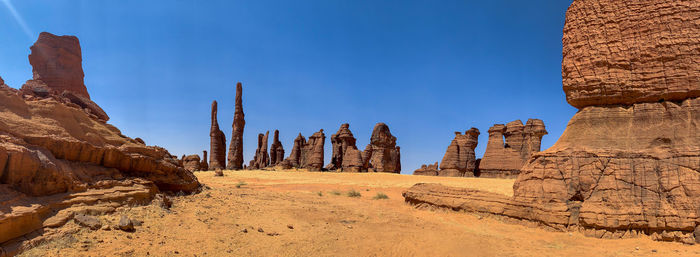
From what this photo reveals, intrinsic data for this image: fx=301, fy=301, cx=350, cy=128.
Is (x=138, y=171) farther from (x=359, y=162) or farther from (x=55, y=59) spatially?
(x=359, y=162)

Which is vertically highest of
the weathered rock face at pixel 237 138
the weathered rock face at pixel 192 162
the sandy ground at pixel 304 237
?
the weathered rock face at pixel 237 138

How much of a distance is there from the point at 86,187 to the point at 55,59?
2071 cm

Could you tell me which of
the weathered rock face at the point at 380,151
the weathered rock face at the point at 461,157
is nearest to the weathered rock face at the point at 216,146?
the weathered rock face at the point at 380,151

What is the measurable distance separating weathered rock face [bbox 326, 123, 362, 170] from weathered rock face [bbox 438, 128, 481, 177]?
46.0ft

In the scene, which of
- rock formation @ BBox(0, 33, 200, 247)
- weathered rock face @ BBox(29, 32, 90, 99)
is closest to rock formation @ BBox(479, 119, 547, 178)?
rock formation @ BBox(0, 33, 200, 247)

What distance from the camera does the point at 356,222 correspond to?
8742 millimetres

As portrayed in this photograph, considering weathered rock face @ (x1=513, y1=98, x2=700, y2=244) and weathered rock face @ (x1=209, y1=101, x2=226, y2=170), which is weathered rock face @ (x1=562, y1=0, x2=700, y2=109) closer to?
weathered rock face @ (x1=513, y1=98, x2=700, y2=244)

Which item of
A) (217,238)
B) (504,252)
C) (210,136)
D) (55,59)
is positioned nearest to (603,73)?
(504,252)

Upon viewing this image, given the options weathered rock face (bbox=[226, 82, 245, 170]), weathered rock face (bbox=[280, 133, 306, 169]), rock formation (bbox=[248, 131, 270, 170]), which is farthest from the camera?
rock formation (bbox=[248, 131, 270, 170])

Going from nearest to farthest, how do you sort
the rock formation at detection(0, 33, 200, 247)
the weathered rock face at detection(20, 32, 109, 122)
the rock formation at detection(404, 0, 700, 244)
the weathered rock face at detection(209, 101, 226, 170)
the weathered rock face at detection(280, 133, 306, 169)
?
the rock formation at detection(0, 33, 200, 247), the rock formation at detection(404, 0, 700, 244), the weathered rock face at detection(20, 32, 109, 122), the weathered rock face at detection(209, 101, 226, 170), the weathered rock face at detection(280, 133, 306, 169)

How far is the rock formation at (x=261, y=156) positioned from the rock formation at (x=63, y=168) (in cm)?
5241

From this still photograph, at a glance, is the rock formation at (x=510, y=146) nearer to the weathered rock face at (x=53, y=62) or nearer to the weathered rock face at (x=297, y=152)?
the weathered rock face at (x=297, y=152)

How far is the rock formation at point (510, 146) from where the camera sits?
32469 mm

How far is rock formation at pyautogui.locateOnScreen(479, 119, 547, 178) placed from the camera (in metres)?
32.5
